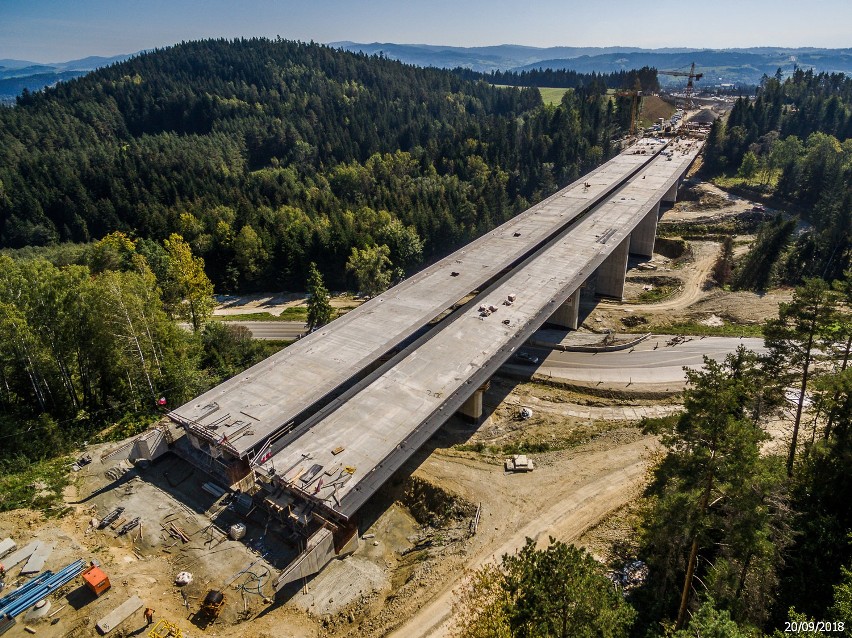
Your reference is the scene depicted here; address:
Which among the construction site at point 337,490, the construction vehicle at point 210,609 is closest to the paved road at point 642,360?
the construction site at point 337,490

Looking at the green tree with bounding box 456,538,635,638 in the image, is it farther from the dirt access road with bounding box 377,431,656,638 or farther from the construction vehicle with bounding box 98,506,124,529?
the construction vehicle with bounding box 98,506,124,529

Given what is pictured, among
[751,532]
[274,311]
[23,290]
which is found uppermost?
[23,290]

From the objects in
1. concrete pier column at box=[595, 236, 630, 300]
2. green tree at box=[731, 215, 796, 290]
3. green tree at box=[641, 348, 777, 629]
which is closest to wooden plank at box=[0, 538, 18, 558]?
green tree at box=[641, 348, 777, 629]

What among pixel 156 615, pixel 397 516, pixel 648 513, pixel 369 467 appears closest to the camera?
pixel 156 615

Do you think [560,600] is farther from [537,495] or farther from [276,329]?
[276,329]

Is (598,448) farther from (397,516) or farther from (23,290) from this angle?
(23,290)

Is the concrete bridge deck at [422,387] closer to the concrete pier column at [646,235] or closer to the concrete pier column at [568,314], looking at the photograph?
the concrete pier column at [568,314]

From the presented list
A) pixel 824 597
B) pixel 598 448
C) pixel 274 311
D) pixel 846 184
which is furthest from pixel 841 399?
pixel 846 184

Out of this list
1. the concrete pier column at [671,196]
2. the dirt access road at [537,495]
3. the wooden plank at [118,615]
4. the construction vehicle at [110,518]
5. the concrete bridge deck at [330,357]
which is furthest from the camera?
the concrete pier column at [671,196]
